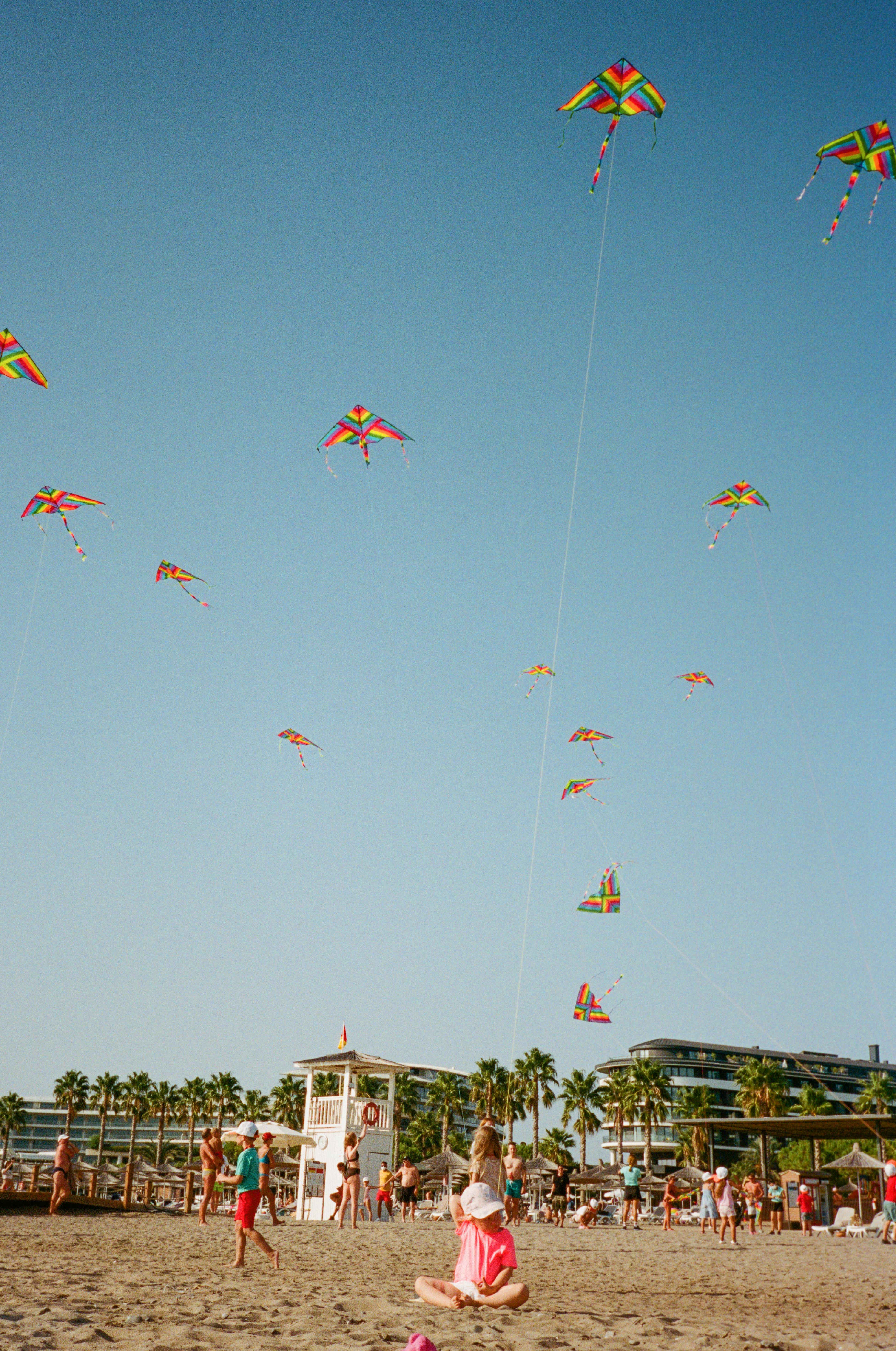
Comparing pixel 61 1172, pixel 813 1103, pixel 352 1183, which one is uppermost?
pixel 61 1172

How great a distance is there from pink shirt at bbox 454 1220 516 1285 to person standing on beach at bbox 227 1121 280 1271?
13.3 feet

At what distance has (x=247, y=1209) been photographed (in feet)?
30.2

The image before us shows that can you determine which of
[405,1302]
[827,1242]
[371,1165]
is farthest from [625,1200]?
[405,1302]

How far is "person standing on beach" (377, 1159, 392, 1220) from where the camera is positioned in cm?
2423

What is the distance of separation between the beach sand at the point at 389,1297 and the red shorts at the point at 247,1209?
1.24 feet

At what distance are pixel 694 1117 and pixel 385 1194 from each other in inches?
2392

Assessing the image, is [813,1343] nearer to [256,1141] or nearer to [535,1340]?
[535,1340]

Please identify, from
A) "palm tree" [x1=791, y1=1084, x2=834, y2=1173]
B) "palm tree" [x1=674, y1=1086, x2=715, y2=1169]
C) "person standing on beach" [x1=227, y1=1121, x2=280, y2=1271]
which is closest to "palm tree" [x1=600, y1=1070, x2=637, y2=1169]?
"palm tree" [x1=674, y1=1086, x2=715, y2=1169]

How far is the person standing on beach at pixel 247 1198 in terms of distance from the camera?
920 centimetres

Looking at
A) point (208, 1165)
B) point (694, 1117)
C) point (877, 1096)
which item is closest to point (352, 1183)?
point (208, 1165)

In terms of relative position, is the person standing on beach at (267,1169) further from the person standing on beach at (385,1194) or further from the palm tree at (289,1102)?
the palm tree at (289,1102)

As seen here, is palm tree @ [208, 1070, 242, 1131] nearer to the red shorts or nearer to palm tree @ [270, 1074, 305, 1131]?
palm tree @ [270, 1074, 305, 1131]

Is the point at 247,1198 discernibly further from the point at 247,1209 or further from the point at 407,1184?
the point at 407,1184

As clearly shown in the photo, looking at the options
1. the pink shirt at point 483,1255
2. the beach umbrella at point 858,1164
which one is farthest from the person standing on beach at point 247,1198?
the beach umbrella at point 858,1164
